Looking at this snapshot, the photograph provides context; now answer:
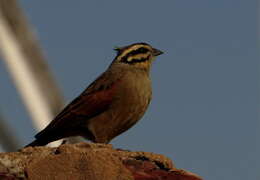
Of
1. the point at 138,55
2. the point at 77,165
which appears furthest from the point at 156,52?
the point at 77,165

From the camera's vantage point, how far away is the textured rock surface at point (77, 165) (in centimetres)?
457

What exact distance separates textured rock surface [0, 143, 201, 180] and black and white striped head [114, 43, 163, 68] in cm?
361

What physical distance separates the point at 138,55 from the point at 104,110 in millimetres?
1293

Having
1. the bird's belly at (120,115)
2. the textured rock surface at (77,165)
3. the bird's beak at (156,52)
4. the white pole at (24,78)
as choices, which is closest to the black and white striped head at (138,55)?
the bird's beak at (156,52)

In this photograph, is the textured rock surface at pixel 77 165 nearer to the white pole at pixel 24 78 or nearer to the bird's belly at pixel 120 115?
the bird's belly at pixel 120 115

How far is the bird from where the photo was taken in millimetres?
7281

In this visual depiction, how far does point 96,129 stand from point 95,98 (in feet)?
1.06

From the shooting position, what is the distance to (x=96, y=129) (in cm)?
743

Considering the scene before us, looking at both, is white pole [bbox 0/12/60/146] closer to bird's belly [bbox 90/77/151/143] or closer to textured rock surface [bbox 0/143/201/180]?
bird's belly [bbox 90/77/151/143]

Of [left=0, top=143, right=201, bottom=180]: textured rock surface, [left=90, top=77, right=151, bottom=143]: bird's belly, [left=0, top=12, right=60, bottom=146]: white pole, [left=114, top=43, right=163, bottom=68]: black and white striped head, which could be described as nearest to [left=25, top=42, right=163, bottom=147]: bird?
[left=90, top=77, right=151, bottom=143]: bird's belly

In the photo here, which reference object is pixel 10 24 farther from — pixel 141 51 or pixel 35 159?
pixel 35 159

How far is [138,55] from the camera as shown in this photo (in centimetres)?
859

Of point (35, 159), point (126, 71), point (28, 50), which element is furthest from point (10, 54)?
point (35, 159)

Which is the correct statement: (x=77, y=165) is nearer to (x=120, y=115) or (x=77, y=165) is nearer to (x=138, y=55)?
(x=120, y=115)
